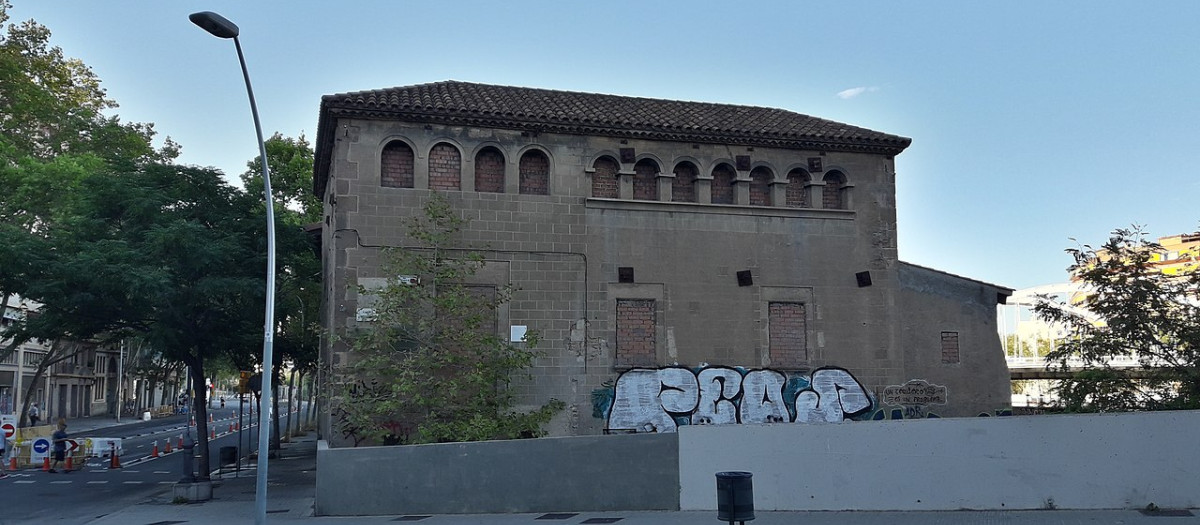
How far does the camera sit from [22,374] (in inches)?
2210

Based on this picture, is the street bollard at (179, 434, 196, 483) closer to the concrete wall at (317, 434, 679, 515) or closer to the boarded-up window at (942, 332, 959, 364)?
the concrete wall at (317, 434, 679, 515)

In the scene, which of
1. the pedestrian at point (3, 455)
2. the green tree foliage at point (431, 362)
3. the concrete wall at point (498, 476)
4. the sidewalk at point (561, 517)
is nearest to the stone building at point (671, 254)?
the green tree foliage at point (431, 362)

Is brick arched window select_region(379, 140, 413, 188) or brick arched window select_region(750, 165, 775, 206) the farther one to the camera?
brick arched window select_region(750, 165, 775, 206)

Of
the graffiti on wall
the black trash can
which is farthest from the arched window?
the black trash can

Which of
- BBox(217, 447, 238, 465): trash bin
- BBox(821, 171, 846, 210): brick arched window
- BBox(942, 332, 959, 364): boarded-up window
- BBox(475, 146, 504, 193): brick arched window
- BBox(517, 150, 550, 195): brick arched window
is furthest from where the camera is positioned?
BBox(217, 447, 238, 465): trash bin

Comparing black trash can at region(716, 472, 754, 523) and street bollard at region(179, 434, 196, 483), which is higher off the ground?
black trash can at region(716, 472, 754, 523)

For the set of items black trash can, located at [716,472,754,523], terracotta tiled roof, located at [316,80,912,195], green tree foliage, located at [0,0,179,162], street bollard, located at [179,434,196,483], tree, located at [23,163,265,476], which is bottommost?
street bollard, located at [179,434,196,483]

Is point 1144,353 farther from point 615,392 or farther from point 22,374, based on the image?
point 22,374

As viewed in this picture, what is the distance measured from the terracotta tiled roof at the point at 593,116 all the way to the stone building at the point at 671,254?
0.06 meters

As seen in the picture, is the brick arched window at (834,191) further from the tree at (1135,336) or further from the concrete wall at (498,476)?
the concrete wall at (498,476)

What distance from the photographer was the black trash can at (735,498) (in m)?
10.5

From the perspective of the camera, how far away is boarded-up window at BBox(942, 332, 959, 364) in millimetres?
21047

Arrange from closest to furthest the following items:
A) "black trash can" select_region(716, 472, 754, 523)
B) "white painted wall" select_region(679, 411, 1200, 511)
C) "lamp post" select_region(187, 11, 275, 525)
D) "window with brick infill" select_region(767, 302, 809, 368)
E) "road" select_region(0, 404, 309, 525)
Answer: "black trash can" select_region(716, 472, 754, 523)
"lamp post" select_region(187, 11, 275, 525)
"white painted wall" select_region(679, 411, 1200, 511)
"road" select_region(0, 404, 309, 525)
"window with brick infill" select_region(767, 302, 809, 368)

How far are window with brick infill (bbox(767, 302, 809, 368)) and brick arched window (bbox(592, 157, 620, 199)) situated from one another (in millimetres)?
4425
